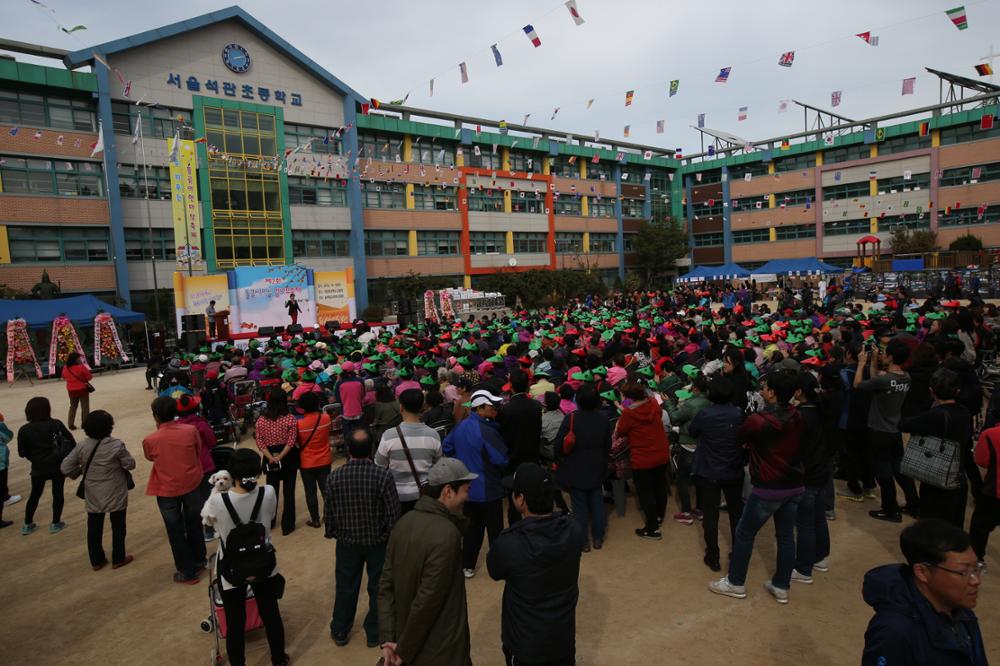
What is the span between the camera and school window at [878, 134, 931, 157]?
39.7m

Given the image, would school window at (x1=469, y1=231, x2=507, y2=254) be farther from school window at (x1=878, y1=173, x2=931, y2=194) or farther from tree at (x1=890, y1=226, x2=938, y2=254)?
school window at (x1=878, y1=173, x2=931, y2=194)

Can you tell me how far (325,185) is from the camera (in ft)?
110

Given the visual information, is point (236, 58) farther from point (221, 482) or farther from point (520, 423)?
point (221, 482)

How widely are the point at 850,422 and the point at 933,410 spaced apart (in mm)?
1769

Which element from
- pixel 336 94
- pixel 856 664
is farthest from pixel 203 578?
pixel 336 94

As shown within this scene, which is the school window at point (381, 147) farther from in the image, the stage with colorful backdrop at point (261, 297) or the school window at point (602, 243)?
the school window at point (602, 243)

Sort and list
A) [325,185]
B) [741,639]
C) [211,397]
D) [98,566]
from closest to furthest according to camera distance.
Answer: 1. [741,639]
2. [98,566]
3. [211,397]
4. [325,185]

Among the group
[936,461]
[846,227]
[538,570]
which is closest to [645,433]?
[936,461]

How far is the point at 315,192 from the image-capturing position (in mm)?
33125

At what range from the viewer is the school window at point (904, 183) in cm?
3957

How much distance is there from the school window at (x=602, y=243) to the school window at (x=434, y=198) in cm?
1465

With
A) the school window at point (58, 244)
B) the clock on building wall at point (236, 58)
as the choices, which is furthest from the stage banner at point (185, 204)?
the clock on building wall at point (236, 58)

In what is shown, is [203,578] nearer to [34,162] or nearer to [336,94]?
[34,162]

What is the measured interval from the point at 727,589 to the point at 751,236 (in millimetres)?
49850
